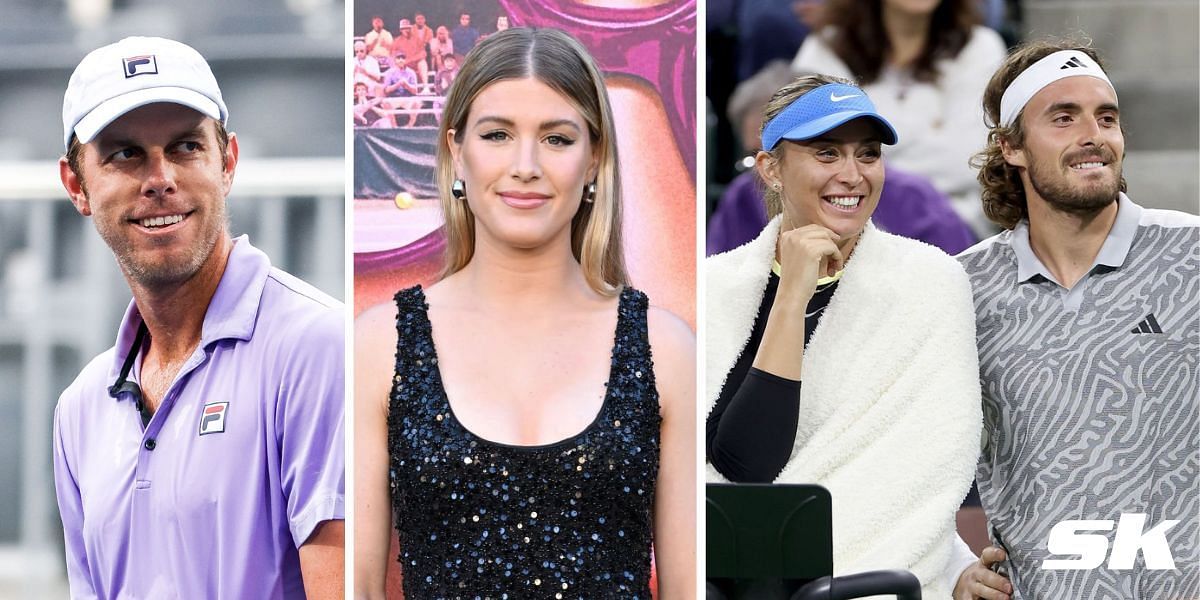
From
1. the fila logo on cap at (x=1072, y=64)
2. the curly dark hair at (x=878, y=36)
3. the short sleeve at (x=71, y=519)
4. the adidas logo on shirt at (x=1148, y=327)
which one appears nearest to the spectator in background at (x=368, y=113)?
the short sleeve at (x=71, y=519)

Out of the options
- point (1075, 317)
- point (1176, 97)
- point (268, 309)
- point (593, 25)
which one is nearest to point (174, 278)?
point (268, 309)

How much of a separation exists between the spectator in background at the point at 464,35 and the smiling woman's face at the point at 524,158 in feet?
0.31

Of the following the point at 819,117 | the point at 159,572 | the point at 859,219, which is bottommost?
the point at 159,572

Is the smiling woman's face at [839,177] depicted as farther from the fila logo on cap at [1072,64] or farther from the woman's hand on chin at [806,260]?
the fila logo on cap at [1072,64]

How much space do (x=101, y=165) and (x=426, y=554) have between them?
96cm

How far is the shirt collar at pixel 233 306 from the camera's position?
296 cm

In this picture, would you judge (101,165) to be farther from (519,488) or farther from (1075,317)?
(1075,317)

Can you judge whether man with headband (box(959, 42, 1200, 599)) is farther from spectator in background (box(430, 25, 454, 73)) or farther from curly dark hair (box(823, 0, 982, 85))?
spectator in background (box(430, 25, 454, 73))

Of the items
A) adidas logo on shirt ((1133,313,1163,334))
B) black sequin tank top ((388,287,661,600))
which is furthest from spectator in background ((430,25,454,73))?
adidas logo on shirt ((1133,313,1163,334))

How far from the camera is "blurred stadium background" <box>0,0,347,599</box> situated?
3074mm

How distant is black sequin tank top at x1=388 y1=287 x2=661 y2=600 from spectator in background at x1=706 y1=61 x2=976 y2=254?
1.67 feet

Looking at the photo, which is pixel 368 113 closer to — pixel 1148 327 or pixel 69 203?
pixel 69 203

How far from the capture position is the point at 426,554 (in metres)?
2.79

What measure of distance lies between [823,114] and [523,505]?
888mm
